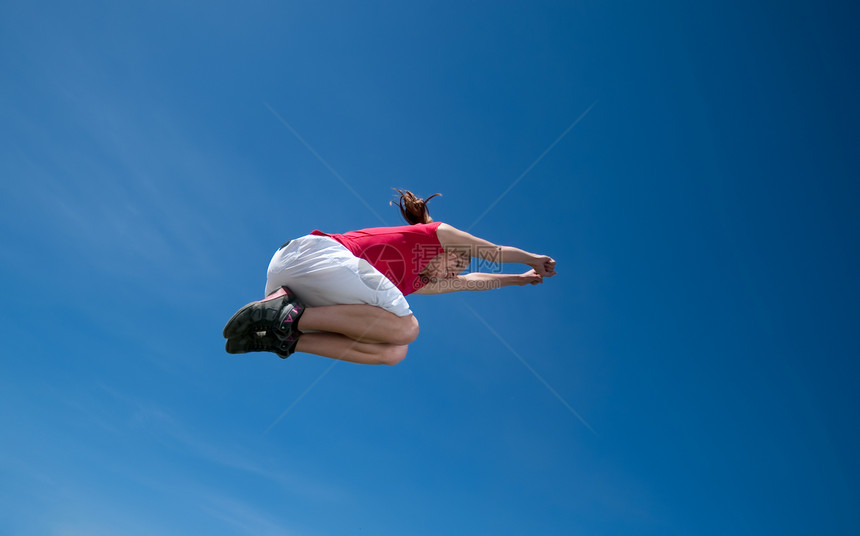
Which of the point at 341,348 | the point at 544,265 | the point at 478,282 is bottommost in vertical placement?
the point at 341,348

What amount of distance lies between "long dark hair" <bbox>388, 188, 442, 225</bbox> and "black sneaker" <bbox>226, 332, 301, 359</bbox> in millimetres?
1488

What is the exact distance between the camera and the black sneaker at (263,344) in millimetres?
3963

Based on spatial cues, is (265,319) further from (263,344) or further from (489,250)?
(489,250)

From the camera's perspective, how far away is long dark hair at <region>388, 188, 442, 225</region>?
4.82 m

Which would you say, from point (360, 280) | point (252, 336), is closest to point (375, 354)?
point (360, 280)

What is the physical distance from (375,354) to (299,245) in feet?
3.38

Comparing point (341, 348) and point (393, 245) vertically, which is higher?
point (393, 245)

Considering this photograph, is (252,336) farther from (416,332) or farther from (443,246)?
(443,246)

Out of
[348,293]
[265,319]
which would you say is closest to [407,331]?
[348,293]

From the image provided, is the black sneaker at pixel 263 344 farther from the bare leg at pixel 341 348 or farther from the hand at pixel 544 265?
the hand at pixel 544 265

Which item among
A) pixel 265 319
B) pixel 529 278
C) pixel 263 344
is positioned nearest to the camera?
pixel 265 319

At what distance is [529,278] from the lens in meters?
5.61

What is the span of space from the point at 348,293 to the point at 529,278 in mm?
2248

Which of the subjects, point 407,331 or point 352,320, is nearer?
point 352,320
